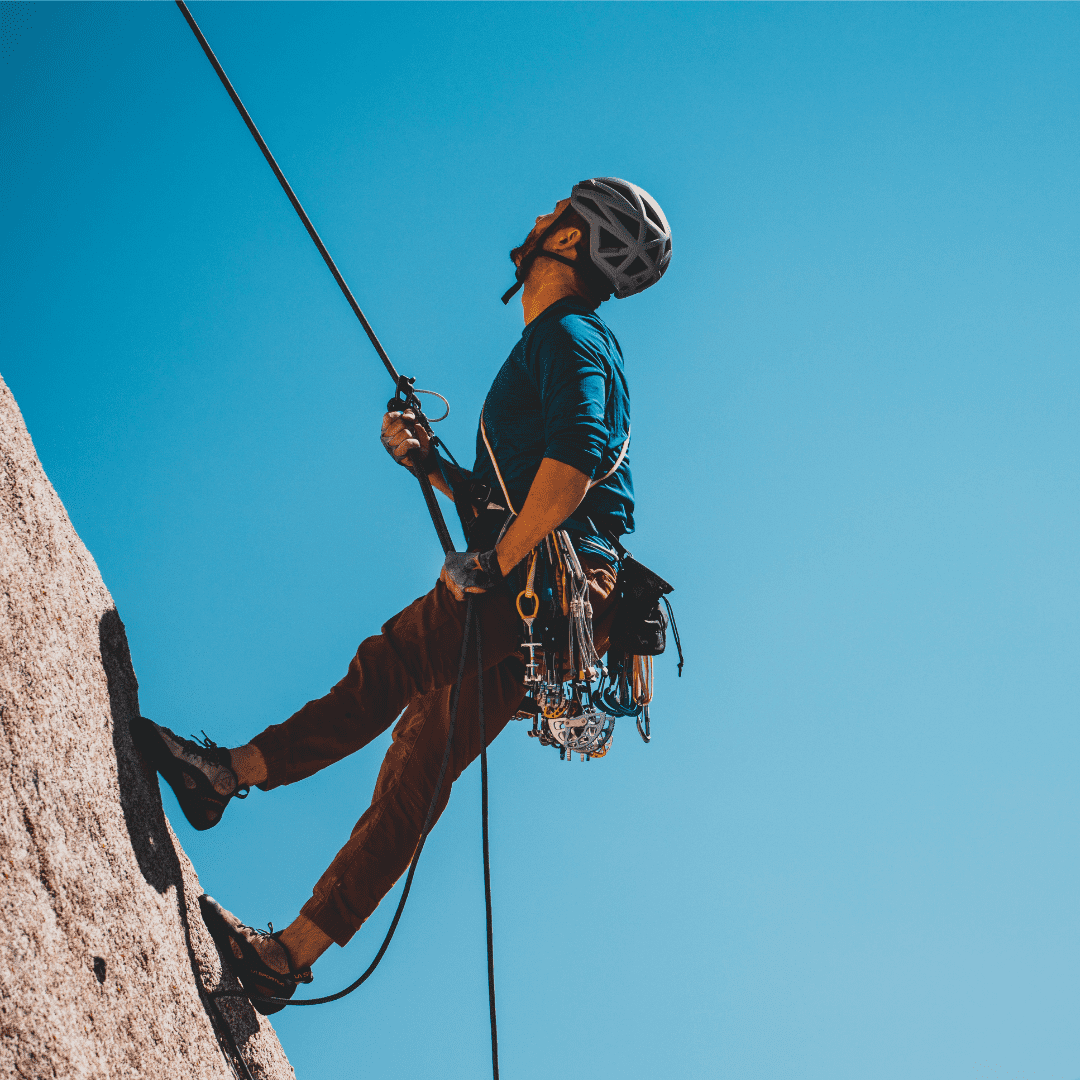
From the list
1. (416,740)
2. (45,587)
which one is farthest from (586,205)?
(45,587)

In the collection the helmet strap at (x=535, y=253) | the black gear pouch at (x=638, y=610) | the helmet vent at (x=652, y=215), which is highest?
the helmet vent at (x=652, y=215)

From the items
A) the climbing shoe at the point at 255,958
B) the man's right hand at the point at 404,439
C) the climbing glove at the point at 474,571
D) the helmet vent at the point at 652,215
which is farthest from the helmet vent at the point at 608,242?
the climbing shoe at the point at 255,958

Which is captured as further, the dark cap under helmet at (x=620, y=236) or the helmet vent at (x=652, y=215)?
the helmet vent at (x=652, y=215)

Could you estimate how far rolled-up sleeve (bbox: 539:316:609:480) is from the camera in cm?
348

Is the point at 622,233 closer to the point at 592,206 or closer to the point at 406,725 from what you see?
the point at 592,206

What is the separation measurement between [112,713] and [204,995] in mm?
912

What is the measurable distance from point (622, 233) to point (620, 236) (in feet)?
0.04

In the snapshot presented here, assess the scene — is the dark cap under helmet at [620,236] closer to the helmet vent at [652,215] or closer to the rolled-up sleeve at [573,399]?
the helmet vent at [652,215]

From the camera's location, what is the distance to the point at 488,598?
3.73 m

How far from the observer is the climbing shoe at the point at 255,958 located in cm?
373

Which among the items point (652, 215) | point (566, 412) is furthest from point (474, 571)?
point (652, 215)

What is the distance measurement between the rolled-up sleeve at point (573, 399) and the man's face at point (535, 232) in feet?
1.93

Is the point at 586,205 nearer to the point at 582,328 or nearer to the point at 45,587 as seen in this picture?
the point at 582,328

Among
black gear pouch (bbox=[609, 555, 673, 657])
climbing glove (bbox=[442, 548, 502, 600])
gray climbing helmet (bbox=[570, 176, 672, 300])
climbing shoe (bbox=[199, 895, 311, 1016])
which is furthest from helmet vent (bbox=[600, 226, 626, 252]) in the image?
climbing shoe (bbox=[199, 895, 311, 1016])
